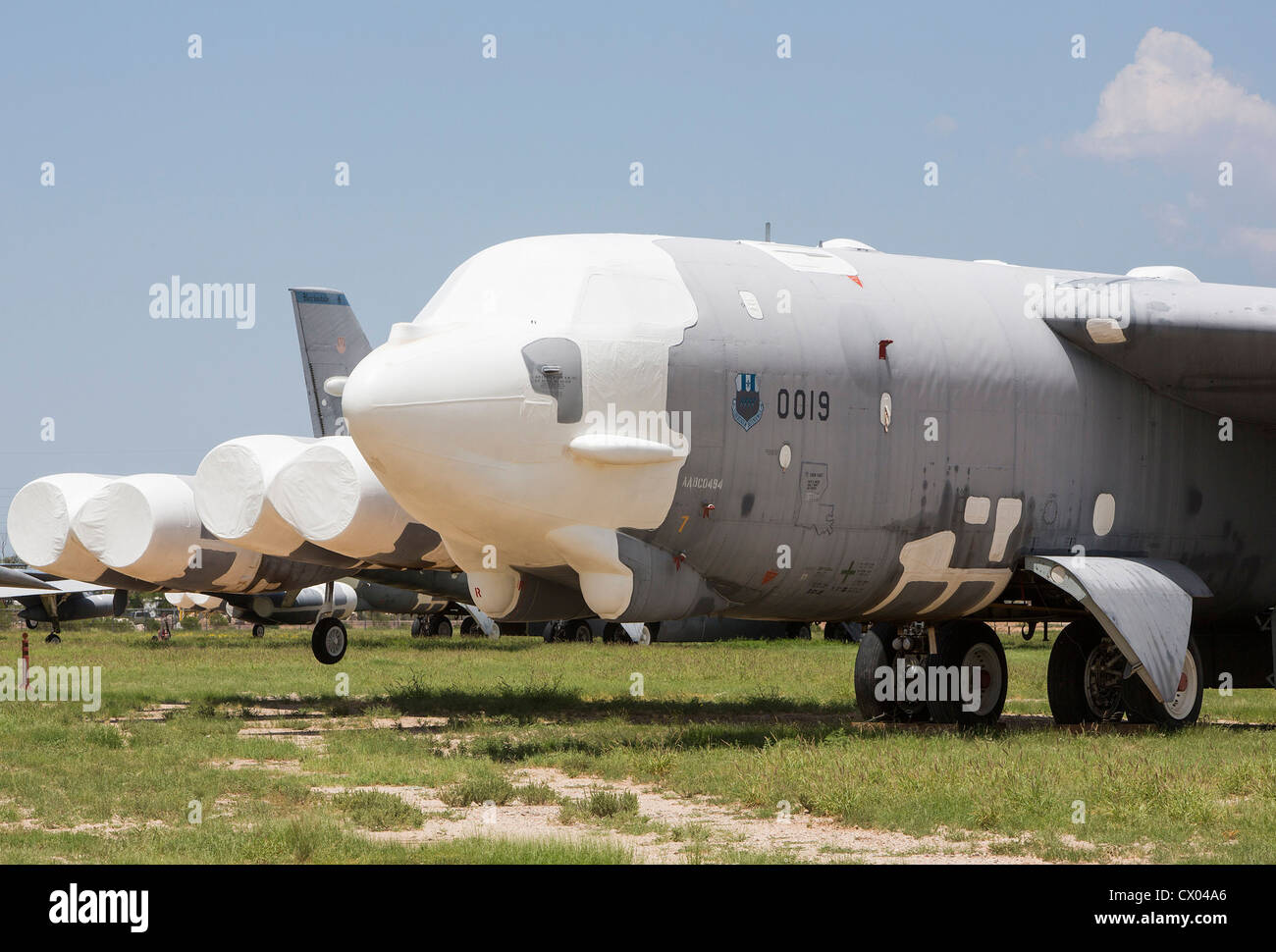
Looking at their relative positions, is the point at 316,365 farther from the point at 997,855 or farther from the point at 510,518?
the point at 997,855

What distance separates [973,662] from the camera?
1783cm

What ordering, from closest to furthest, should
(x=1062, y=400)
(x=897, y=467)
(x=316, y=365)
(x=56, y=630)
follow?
(x=897, y=467)
(x=1062, y=400)
(x=316, y=365)
(x=56, y=630)

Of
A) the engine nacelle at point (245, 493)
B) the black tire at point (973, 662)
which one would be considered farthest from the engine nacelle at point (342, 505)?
the black tire at point (973, 662)

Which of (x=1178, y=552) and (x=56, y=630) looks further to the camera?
(x=56, y=630)

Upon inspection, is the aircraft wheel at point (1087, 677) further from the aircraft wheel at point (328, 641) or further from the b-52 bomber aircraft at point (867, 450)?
the aircraft wheel at point (328, 641)

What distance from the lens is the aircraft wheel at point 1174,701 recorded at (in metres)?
16.5

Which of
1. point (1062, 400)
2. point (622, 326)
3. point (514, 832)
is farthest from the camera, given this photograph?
point (1062, 400)

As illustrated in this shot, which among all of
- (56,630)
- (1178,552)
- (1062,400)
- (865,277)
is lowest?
(56,630)

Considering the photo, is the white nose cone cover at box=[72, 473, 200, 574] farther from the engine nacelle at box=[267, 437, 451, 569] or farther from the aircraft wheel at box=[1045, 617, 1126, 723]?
the aircraft wheel at box=[1045, 617, 1126, 723]

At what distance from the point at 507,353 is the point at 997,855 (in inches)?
261

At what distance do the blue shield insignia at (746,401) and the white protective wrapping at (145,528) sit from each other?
48.6ft

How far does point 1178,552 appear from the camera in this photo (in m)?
17.2

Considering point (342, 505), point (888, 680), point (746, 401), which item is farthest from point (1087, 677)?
point (342, 505)
